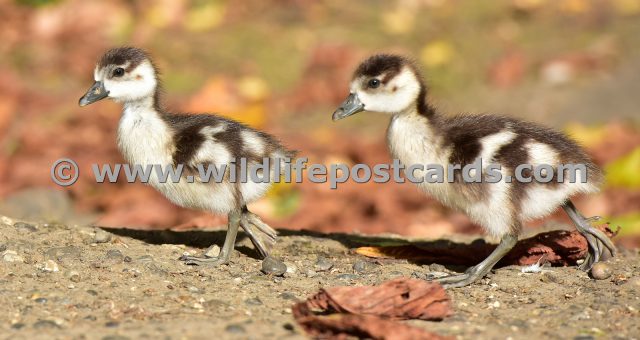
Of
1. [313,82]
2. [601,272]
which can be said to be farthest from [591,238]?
[313,82]

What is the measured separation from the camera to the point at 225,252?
18.1ft

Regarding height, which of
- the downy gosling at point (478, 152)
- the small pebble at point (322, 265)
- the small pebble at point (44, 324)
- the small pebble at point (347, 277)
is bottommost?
the small pebble at point (347, 277)

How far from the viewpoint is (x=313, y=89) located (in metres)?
11.2

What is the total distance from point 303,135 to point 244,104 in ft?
3.51

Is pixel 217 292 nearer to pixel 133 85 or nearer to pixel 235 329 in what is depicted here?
pixel 235 329

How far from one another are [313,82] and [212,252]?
589 centimetres

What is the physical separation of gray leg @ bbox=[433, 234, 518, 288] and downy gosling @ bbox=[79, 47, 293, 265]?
1055 mm

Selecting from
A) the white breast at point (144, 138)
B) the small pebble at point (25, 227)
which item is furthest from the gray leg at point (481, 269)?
the small pebble at point (25, 227)

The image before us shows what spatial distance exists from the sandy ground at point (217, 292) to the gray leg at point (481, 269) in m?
0.05

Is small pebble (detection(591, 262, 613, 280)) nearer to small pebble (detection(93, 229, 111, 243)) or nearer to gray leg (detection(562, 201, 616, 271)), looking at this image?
gray leg (detection(562, 201, 616, 271))

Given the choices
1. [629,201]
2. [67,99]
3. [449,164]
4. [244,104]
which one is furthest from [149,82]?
[67,99]

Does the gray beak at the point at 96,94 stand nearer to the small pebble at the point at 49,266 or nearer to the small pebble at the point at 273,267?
the small pebble at the point at 49,266

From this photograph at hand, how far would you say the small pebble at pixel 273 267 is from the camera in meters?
5.34

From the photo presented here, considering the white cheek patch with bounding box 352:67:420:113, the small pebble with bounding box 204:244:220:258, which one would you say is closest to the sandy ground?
the small pebble with bounding box 204:244:220:258
